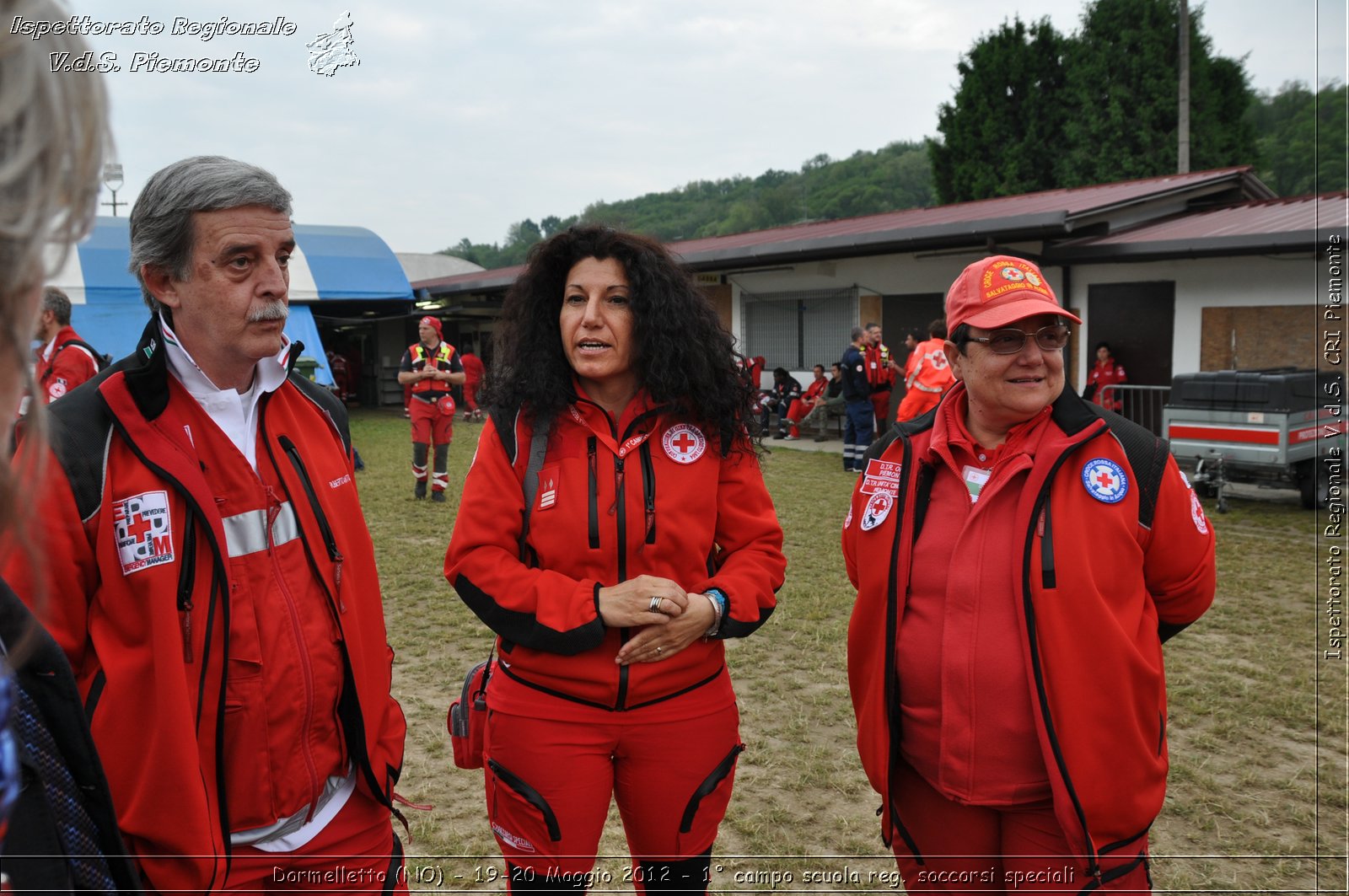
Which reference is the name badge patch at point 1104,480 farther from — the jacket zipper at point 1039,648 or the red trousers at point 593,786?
the red trousers at point 593,786

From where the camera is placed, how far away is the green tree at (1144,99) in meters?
28.8

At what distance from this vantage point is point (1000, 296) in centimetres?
225

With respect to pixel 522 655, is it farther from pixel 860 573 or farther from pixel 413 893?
pixel 413 893

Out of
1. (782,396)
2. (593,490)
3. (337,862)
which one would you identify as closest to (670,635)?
(593,490)

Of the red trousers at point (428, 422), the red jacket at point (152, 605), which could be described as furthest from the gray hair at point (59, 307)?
the red jacket at point (152, 605)

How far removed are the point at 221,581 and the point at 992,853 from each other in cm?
187

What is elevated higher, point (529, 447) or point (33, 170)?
point (33, 170)

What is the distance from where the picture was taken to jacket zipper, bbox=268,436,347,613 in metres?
2.00

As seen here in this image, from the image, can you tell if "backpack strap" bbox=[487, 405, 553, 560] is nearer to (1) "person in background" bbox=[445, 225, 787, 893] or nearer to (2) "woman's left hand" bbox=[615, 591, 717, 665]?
(1) "person in background" bbox=[445, 225, 787, 893]

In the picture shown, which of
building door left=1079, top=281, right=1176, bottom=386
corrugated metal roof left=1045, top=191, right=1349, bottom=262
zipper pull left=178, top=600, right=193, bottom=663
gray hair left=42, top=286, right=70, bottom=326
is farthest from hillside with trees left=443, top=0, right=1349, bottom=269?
zipper pull left=178, top=600, right=193, bottom=663

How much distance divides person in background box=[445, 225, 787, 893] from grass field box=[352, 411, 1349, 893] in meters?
1.16

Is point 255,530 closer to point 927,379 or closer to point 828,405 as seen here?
point 927,379

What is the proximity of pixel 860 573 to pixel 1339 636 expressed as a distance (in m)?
5.41

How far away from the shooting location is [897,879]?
3.27m
